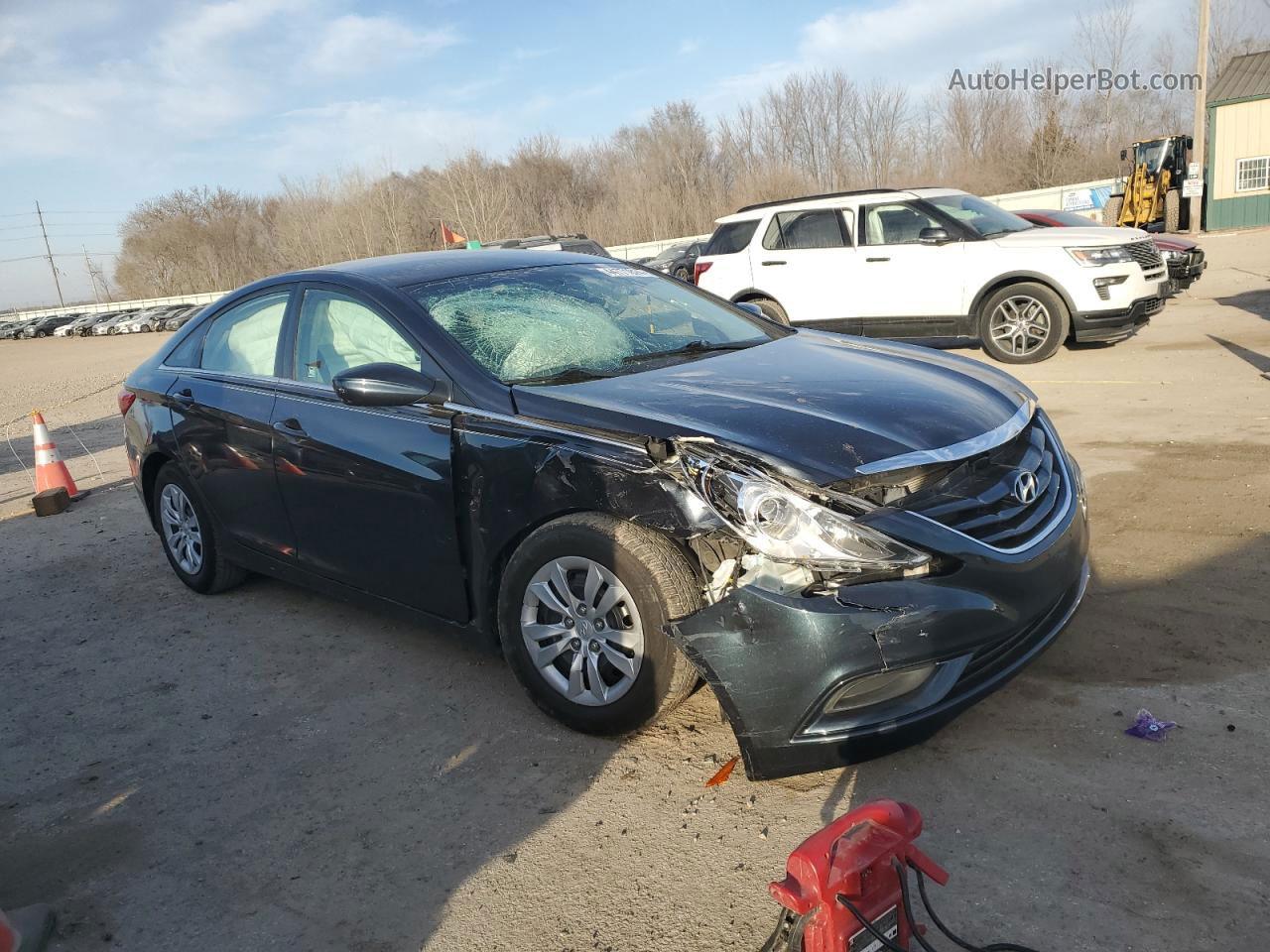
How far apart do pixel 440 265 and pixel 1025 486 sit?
2.62 m

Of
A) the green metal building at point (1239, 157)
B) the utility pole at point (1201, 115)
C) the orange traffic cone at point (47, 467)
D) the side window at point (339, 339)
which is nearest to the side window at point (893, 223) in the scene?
the side window at point (339, 339)

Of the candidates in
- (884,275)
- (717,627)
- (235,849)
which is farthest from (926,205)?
(235,849)

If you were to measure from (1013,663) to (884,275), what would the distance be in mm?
8314

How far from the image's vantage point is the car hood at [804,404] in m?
3.05

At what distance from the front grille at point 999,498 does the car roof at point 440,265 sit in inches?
88.8

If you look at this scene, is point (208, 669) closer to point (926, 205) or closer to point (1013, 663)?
point (1013, 663)

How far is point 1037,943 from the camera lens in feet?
7.53

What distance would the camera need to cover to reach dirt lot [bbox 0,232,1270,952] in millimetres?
2562

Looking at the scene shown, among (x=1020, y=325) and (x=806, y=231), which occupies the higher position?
(x=806, y=231)

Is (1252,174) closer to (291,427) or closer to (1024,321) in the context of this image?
(1024,321)

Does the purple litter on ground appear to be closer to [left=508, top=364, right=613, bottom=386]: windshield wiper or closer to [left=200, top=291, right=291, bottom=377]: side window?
[left=508, top=364, right=613, bottom=386]: windshield wiper

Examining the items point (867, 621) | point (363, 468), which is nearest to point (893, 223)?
point (363, 468)

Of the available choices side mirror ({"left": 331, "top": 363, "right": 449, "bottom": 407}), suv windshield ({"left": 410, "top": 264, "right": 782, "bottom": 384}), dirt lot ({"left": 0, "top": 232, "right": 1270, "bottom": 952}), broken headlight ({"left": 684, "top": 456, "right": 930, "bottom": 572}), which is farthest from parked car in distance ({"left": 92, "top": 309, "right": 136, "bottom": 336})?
broken headlight ({"left": 684, "top": 456, "right": 930, "bottom": 572})

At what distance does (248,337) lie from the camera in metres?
4.81
